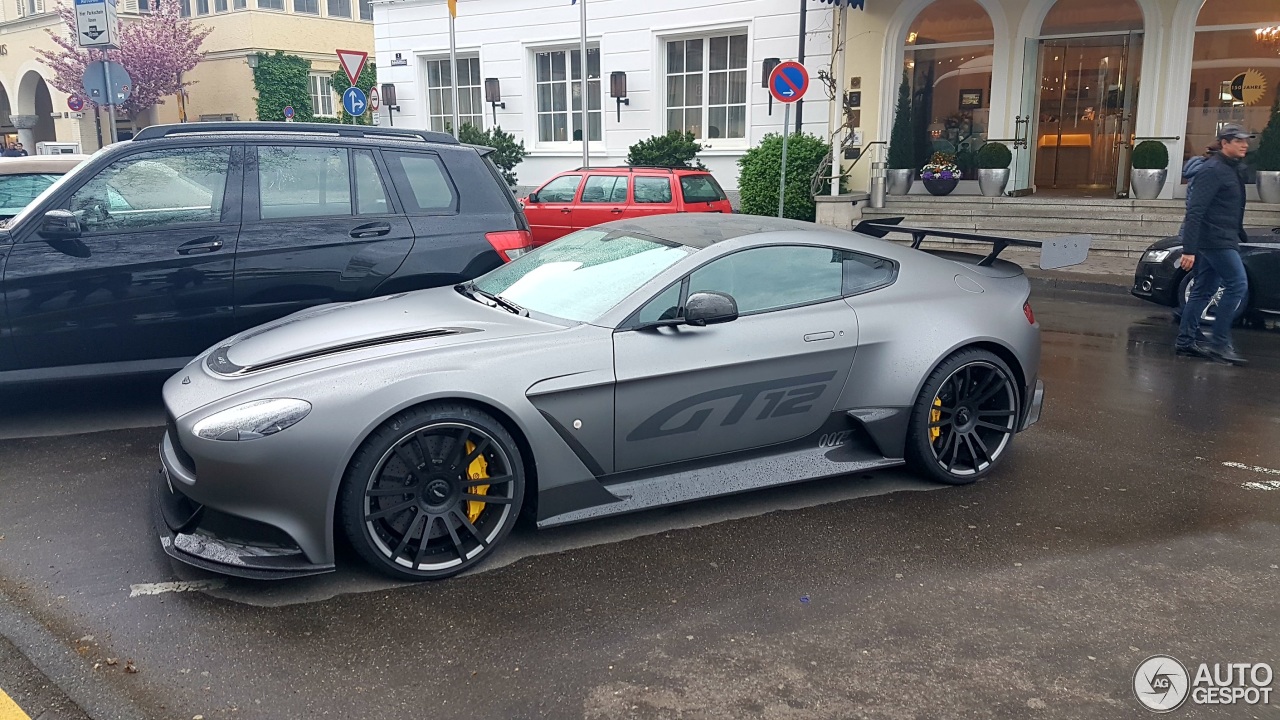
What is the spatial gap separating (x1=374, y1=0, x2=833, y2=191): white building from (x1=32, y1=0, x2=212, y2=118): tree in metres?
14.6

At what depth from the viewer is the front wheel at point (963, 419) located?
484 cm

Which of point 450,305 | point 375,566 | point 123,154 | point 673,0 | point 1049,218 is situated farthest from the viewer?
point 673,0

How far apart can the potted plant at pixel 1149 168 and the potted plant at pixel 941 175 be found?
8.96 feet

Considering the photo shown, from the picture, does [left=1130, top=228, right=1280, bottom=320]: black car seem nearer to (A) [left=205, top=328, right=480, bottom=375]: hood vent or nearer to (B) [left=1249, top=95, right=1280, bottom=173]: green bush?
(B) [left=1249, top=95, right=1280, bottom=173]: green bush

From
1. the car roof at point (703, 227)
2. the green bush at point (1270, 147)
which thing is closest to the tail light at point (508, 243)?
the car roof at point (703, 227)

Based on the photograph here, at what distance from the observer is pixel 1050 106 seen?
56.3 feet

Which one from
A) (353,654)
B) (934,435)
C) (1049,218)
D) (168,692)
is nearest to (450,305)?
(353,654)

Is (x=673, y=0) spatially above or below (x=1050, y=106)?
above

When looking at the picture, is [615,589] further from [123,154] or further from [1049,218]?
[1049,218]

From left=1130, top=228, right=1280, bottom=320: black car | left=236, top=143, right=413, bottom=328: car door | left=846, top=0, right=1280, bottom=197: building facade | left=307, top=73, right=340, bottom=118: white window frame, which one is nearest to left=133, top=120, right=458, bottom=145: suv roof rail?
left=236, top=143, right=413, bottom=328: car door

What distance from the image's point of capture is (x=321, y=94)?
35188mm

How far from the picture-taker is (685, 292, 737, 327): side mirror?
4.25m

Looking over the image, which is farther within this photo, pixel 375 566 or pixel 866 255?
pixel 866 255

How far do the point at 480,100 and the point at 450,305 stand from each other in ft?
62.1
